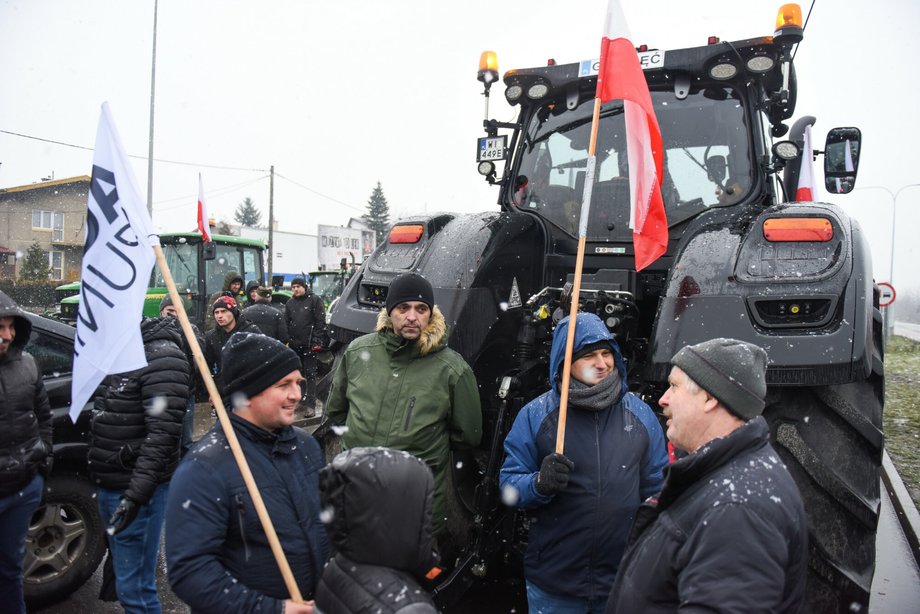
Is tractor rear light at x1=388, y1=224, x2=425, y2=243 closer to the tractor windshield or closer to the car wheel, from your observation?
the tractor windshield

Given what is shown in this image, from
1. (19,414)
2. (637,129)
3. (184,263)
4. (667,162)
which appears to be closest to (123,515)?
(19,414)

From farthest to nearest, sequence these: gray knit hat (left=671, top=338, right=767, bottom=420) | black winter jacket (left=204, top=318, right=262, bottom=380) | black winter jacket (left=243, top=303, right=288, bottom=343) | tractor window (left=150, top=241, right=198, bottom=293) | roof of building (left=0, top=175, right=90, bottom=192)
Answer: roof of building (left=0, top=175, right=90, bottom=192), tractor window (left=150, top=241, right=198, bottom=293), black winter jacket (left=243, top=303, right=288, bottom=343), black winter jacket (left=204, top=318, right=262, bottom=380), gray knit hat (left=671, top=338, right=767, bottom=420)

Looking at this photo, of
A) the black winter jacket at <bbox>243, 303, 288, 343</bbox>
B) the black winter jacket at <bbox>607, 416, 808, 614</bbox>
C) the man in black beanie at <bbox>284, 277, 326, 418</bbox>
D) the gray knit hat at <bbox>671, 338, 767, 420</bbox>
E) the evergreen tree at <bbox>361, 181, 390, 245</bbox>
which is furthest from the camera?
the evergreen tree at <bbox>361, 181, 390, 245</bbox>

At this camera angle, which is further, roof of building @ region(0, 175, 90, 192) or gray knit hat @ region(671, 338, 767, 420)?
roof of building @ region(0, 175, 90, 192)

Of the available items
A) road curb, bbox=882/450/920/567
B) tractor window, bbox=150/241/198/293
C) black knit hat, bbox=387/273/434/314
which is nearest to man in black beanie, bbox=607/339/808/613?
black knit hat, bbox=387/273/434/314

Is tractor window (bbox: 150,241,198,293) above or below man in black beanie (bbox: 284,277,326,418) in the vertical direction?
above

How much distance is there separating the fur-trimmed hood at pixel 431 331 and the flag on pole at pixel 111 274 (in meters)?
1.08

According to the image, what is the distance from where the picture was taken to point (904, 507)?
5.59m

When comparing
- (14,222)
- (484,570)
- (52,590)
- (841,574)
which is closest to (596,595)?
(484,570)

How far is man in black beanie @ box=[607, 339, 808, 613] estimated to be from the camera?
4.68 feet

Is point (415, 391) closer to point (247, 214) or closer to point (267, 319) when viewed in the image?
point (267, 319)

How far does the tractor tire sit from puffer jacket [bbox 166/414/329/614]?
1808 millimetres

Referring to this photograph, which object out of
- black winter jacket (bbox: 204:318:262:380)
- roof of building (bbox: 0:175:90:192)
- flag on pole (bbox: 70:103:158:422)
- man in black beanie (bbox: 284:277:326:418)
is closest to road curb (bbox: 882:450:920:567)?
flag on pole (bbox: 70:103:158:422)

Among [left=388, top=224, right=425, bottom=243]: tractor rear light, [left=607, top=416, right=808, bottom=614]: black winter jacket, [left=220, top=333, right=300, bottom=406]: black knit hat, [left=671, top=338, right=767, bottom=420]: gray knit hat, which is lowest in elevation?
[left=607, top=416, right=808, bottom=614]: black winter jacket
